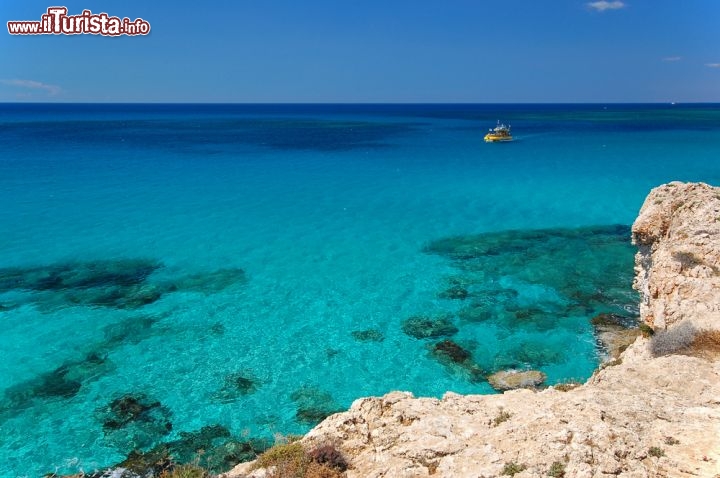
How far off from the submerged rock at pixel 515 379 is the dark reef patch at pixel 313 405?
5371 millimetres

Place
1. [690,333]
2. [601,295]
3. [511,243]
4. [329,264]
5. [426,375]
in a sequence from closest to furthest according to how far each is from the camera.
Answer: [690,333] < [426,375] < [601,295] < [329,264] < [511,243]

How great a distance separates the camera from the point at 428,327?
2002 centimetres

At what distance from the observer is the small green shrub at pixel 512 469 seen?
22.9 feet

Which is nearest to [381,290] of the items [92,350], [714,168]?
[92,350]

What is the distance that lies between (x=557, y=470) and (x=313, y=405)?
9664mm

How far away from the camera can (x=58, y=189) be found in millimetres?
44469

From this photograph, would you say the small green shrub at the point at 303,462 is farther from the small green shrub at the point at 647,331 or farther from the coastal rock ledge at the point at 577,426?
the small green shrub at the point at 647,331

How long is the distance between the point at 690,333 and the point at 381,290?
13.7 meters

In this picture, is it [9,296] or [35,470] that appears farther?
[9,296]

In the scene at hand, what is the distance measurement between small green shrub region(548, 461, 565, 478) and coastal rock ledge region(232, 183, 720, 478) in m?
0.02

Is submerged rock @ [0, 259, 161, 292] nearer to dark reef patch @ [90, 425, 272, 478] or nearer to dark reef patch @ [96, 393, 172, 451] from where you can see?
dark reef patch @ [96, 393, 172, 451]

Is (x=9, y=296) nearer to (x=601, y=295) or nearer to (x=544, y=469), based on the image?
(x=544, y=469)

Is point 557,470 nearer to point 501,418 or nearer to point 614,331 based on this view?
point 501,418

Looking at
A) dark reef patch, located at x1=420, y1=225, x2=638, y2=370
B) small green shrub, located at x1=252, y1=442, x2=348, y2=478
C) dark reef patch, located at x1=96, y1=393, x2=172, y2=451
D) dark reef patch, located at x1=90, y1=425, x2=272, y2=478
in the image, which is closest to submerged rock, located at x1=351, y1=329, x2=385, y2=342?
dark reef patch, located at x1=420, y1=225, x2=638, y2=370
